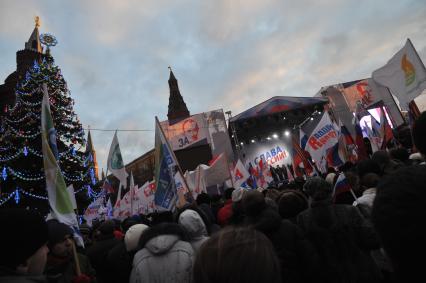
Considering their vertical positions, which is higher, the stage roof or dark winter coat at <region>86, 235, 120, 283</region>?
the stage roof

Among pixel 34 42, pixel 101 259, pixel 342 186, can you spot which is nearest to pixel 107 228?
pixel 101 259

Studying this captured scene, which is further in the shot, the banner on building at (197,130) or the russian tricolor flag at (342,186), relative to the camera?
the banner on building at (197,130)

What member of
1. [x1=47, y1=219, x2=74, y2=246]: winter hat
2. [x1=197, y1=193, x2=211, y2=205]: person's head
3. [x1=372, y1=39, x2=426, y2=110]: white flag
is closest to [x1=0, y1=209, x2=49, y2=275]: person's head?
[x1=47, y1=219, x2=74, y2=246]: winter hat

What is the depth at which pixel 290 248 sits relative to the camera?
2580 mm

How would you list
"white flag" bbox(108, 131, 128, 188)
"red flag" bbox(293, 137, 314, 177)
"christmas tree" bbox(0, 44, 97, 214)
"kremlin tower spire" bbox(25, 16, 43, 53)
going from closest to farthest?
"white flag" bbox(108, 131, 128, 188) < "red flag" bbox(293, 137, 314, 177) < "christmas tree" bbox(0, 44, 97, 214) < "kremlin tower spire" bbox(25, 16, 43, 53)

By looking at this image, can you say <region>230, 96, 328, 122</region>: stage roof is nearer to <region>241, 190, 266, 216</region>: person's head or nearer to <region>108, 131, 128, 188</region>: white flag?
<region>108, 131, 128, 188</region>: white flag

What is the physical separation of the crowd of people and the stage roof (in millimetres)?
24374

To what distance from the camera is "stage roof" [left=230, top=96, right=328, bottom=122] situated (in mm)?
28188

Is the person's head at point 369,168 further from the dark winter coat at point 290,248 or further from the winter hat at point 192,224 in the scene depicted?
the winter hat at point 192,224

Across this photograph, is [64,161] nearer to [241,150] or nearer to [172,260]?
[241,150]

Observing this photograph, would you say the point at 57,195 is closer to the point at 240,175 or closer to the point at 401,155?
the point at 401,155

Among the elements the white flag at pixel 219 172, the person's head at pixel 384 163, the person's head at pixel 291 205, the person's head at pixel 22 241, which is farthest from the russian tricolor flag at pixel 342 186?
the white flag at pixel 219 172

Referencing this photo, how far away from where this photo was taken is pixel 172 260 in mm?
2568

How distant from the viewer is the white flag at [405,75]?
591 centimetres
